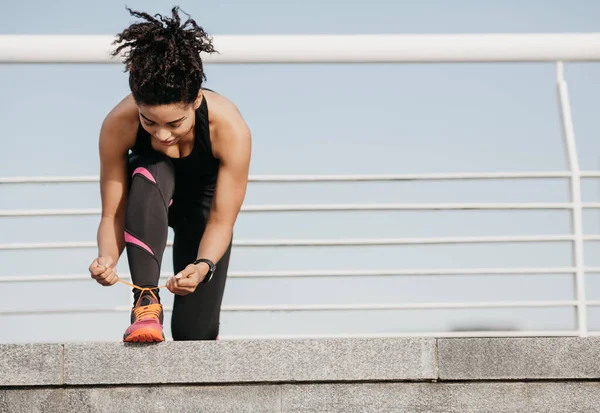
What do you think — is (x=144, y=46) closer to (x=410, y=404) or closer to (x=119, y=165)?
(x=119, y=165)

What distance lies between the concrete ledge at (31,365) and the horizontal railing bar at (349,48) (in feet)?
4.44

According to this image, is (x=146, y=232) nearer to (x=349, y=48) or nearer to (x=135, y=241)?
→ (x=135, y=241)

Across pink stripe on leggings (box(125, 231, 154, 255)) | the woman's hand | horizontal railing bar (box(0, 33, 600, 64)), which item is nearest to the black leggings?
pink stripe on leggings (box(125, 231, 154, 255))

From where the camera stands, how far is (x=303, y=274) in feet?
10.8

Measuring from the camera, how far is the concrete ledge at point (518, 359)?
2.33 meters

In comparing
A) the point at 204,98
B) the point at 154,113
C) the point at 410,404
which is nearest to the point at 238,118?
the point at 204,98

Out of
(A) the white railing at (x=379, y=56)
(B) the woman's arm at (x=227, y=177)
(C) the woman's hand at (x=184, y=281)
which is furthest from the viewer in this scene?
(A) the white railing at (x=379, y=56)

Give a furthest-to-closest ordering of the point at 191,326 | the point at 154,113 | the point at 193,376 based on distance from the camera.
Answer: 1. the point at 191,326
2. the point at 154,113
3. the point at 193,376

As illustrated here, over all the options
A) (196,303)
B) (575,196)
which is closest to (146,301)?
(196,303)

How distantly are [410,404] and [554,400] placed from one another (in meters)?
0.42

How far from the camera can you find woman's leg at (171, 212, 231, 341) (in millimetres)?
3080

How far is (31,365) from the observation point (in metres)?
2.31

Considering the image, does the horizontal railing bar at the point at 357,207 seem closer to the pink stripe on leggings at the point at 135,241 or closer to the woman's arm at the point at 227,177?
the woman's arm at the point at 227,177

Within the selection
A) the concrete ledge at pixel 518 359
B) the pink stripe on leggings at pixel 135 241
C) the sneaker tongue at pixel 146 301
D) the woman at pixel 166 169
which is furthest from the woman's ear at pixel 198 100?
the concrete ledge at pixel 518 359
